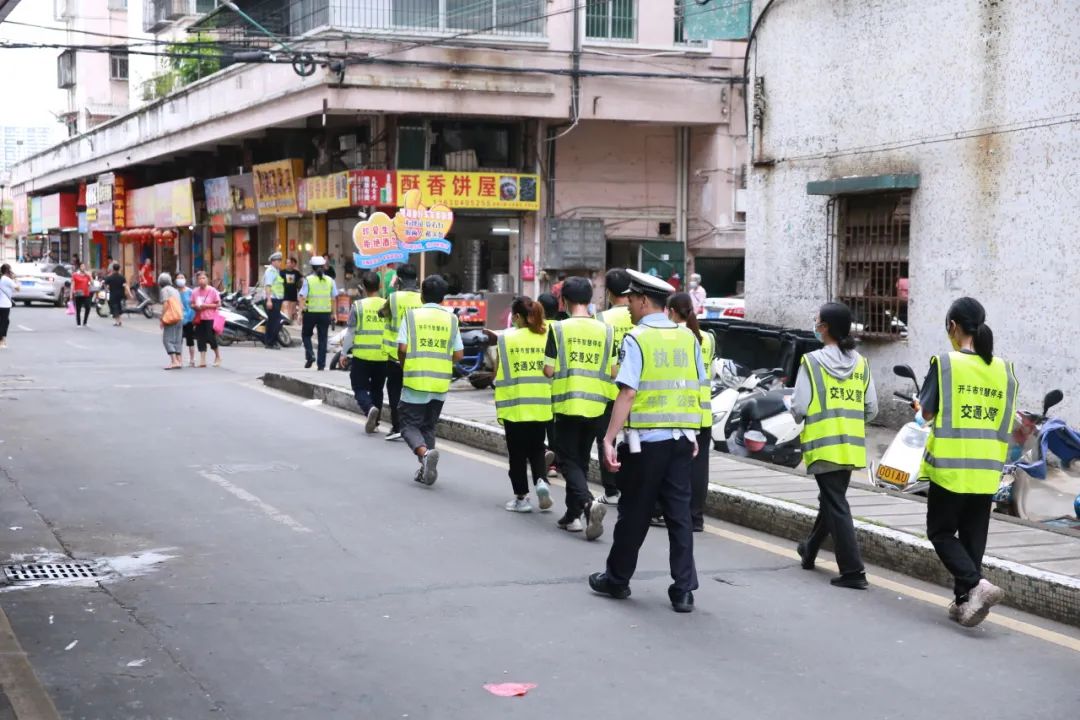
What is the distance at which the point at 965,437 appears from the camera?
6.96 meters

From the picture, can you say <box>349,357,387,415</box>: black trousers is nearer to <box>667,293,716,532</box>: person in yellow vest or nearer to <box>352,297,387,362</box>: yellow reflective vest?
<box>352,297,387,362</box>: yellow reflective vest

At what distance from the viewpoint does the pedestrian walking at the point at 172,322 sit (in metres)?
21.4

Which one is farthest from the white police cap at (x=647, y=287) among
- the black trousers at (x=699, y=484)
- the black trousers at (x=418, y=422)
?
the black trousers at (x=418, y=422)

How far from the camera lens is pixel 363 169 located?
3023 centimetres

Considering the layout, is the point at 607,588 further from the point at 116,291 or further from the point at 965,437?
the point at 116,291

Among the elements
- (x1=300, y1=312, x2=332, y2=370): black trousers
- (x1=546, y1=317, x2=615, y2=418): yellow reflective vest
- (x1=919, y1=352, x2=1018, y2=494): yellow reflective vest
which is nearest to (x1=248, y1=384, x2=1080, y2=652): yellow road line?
(x1=919, y1=352, x2=1018, y2=494): yellow reflective vest

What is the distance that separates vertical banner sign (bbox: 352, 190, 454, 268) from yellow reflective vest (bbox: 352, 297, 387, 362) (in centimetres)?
737

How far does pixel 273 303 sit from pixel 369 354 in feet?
43.3

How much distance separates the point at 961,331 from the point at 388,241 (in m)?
15.6

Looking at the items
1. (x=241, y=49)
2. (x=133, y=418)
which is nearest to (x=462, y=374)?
(x=133, y=418)

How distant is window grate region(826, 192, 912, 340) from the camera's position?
50.3ft

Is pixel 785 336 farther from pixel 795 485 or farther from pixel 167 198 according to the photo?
pixel 167 198

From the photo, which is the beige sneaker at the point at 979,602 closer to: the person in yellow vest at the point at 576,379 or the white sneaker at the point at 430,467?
the person in yellow vest at the point at 576,379

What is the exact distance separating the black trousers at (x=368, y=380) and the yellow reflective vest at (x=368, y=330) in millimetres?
98
